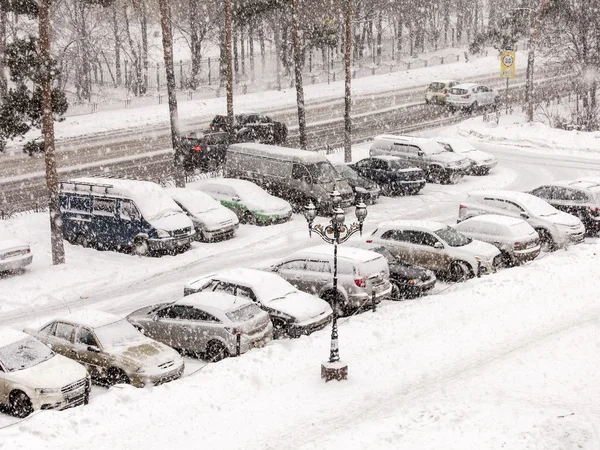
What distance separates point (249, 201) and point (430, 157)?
32.4 feet

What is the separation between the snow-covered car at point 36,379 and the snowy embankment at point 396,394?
2.81 feet

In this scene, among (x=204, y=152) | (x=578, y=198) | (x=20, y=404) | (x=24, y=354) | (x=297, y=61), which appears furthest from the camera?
(x=204, y=152)

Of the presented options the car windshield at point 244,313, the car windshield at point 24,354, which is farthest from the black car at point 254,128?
the car windshield at point 24,354

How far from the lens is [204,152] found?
32.8m

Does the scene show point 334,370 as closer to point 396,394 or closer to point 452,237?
point 396,394

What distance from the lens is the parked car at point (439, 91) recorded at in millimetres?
48728

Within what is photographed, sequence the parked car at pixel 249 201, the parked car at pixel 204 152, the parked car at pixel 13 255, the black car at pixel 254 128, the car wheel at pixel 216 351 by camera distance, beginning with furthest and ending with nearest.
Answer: the black car at pixel 254 128 < the parked car at pixel 204 152 < the parked car at pixel 249 201 < the parked car at pixel 13 255 < the car wheel at pixel 216 351

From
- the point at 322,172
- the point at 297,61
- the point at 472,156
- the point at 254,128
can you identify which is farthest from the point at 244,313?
the point at 254,128

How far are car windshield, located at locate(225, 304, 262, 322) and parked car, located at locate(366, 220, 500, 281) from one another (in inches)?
243

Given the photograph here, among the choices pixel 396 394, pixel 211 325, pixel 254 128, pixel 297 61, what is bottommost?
pixel 396 394

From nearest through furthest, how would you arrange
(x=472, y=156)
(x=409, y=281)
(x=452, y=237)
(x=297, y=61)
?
(x=409, y=281) → (x=452, y=237) → (x=297, y=61) → (x=472, y=156)

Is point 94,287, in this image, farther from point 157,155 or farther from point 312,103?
point 312,103

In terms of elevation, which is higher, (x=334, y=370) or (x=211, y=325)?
(x=211, y=325)

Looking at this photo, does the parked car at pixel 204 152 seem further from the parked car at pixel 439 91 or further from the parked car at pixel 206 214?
the parked car at pixel 439 91
